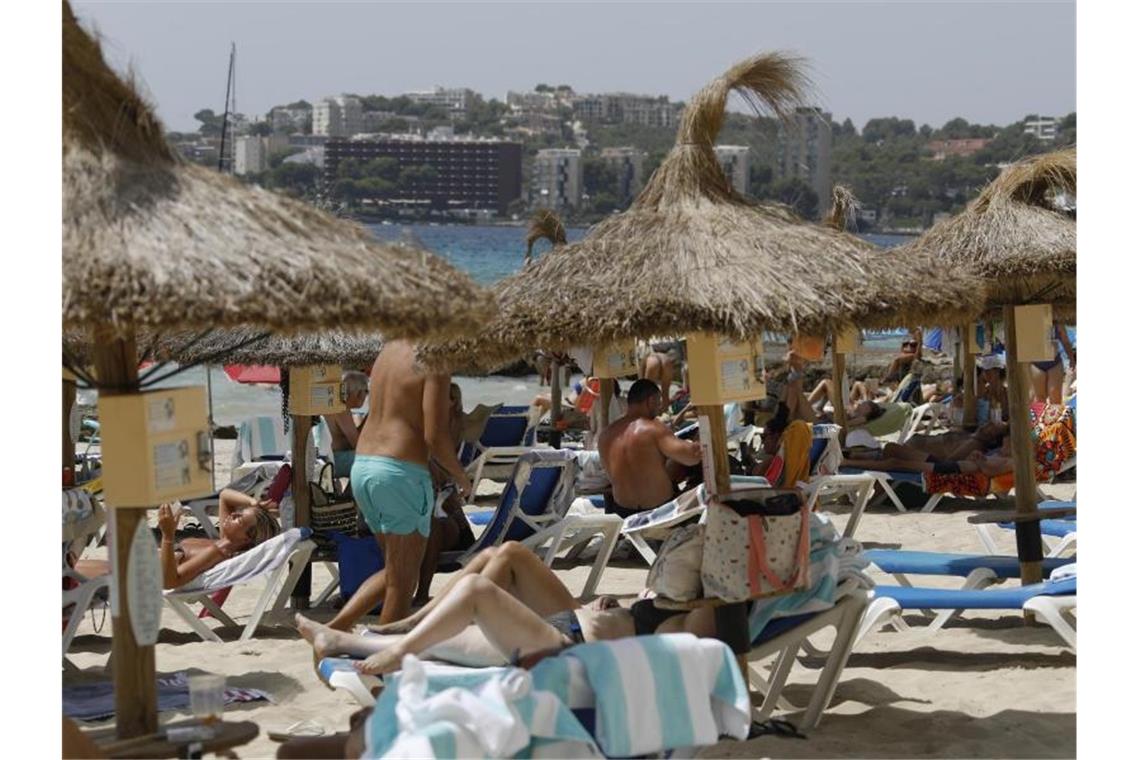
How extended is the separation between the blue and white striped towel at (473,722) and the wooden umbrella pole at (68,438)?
3706 mm

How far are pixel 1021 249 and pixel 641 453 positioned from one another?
2.13 m

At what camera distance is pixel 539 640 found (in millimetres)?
4945

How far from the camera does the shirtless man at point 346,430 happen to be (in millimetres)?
9125

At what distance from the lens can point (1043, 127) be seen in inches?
4072

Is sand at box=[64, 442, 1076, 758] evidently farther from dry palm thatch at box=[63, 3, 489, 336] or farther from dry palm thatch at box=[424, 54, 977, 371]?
dry palm thatch at box=[63, 3, 489, 336]

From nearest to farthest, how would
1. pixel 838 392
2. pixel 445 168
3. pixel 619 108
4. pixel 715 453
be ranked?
pixel 715 453
pixel 838 392
pixel 445 168
pixel 619 108

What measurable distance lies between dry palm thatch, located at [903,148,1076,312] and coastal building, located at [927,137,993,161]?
267 feet

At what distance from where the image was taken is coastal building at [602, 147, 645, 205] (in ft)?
293

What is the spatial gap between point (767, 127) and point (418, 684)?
338 centimetres

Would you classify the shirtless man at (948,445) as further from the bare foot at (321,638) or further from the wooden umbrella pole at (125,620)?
the wooden umbrella pole at (125,620)

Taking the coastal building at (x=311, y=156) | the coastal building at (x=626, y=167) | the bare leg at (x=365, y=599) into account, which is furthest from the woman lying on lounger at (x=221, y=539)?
the coastal building at (x=626, y=167)

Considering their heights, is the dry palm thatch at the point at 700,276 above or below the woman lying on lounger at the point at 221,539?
above

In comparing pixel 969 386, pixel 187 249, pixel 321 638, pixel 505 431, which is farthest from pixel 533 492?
pixel 969 386

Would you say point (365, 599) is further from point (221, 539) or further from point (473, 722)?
point (473, 722)
